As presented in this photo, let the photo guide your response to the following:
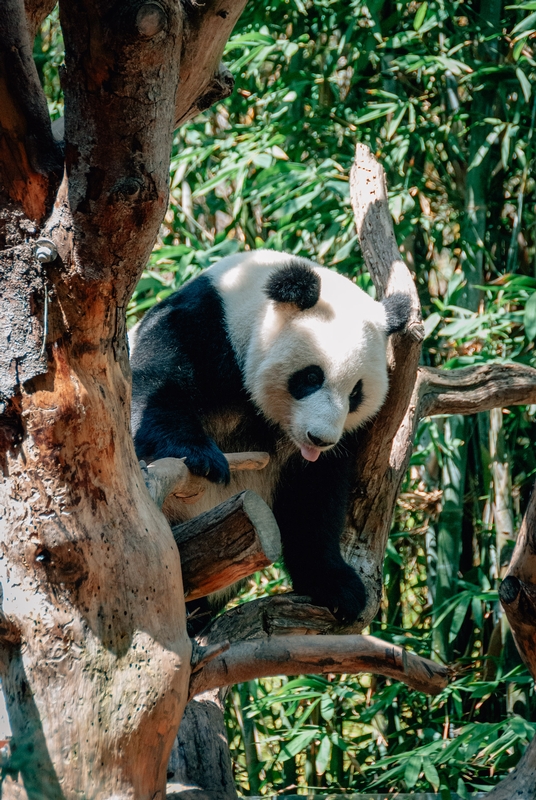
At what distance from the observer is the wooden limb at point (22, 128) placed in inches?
48.3

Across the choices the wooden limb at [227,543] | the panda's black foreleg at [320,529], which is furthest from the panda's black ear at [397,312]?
the wooden limb at [227,543]

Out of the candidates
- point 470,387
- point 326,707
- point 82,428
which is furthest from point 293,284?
point 326,707

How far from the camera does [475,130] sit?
3686mm

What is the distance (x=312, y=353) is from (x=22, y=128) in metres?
1.32

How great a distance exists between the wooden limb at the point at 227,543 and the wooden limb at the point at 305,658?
147mm

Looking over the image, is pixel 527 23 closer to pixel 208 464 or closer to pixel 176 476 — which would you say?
pixel 208 464

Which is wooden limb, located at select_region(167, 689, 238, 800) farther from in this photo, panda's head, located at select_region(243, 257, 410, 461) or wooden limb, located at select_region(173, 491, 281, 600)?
panda's head, located at select_region(243, 257, 410, 461)

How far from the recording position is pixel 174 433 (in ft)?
7.14

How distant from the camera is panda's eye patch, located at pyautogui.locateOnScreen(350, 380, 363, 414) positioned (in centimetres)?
248

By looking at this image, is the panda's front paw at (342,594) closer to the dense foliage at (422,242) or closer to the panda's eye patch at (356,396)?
the panda's eye patch at (356,396)

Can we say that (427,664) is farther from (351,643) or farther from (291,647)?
(291,647)

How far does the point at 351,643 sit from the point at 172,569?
1.33 feet

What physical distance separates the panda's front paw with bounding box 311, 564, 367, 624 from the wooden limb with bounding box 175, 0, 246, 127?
4.56ft

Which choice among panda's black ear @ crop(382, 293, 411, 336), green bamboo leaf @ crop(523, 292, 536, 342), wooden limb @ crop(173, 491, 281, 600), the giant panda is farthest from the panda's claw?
green bamboo leaf @ crop(523, 292, 536, 342)
